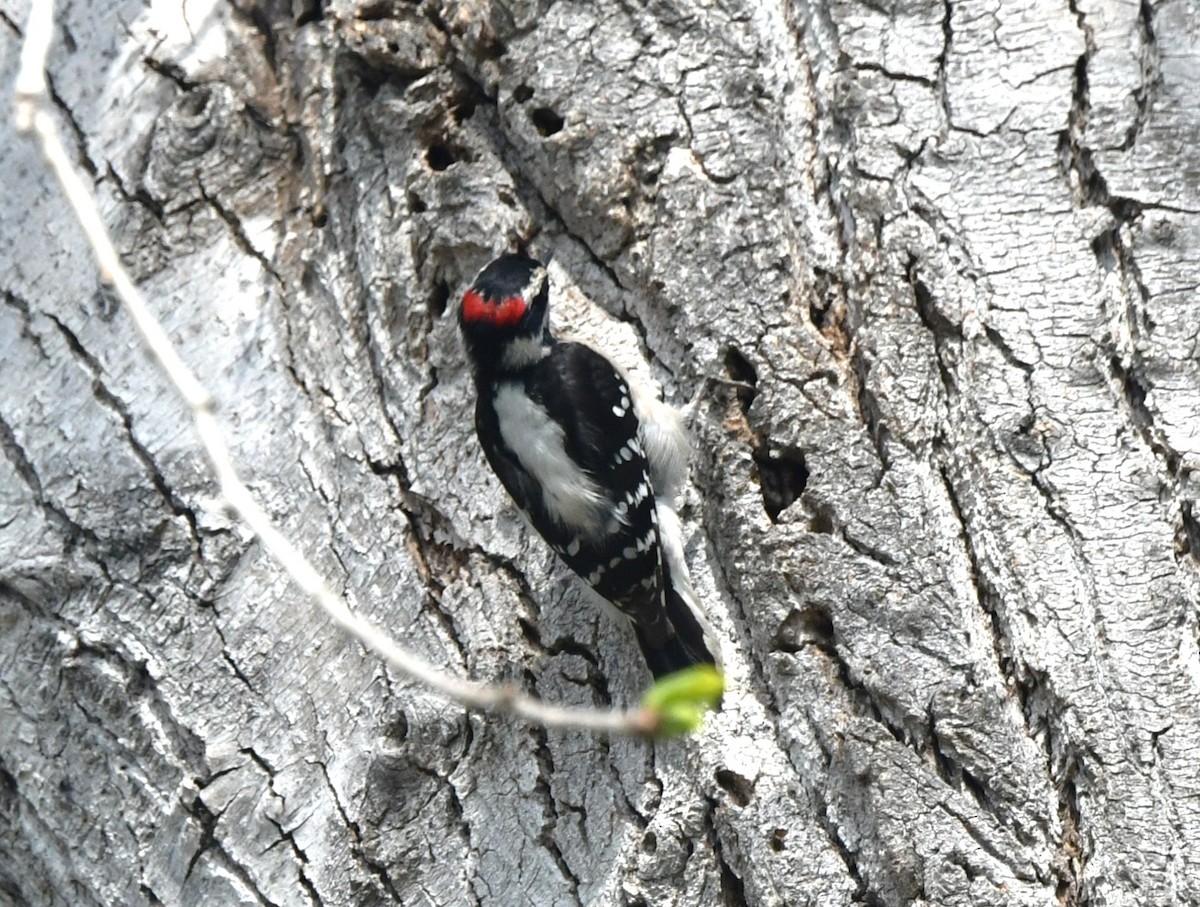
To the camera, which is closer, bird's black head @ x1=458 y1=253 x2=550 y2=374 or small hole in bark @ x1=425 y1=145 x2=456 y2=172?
bird's black head @ x1=458 y1=253 x2=550 y2=374

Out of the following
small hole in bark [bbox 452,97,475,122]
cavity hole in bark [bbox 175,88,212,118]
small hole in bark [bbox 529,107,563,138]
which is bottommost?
small hole in bark [bbox 529,107,563,138]

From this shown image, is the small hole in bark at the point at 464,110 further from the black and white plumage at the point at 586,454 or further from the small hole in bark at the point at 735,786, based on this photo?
the small hole in bark at the point at 735,786

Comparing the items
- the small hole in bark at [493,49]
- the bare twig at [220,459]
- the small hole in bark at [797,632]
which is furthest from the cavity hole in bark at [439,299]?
the bare twig at [220,459]

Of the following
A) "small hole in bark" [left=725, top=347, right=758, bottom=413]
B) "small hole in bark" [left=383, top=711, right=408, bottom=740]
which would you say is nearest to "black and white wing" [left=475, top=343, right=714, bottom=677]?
"small hole in bark" [left=725, top=347, right=758, bottom=413]

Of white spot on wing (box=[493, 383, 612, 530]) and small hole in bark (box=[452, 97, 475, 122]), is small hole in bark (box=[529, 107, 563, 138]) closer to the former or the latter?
small hole in bark (box=[452, 97, 475, 122])

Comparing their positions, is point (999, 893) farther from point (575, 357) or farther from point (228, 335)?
point (228, 335)

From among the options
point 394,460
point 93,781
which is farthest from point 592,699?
point 93,781
